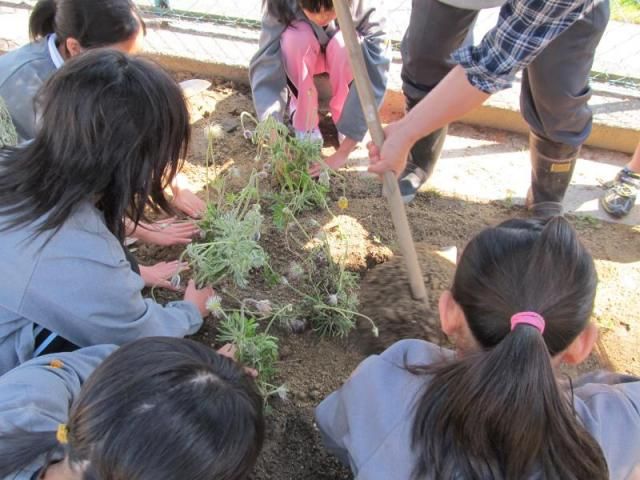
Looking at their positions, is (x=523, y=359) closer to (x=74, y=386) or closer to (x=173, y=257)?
(x=74, y=386)

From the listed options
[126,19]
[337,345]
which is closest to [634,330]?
[337,345]

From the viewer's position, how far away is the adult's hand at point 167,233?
6.85ft

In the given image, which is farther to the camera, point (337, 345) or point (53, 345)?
point (337, 345)

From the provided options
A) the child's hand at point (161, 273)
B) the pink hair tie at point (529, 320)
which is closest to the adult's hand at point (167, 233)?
the child's hand at point (161, 273)

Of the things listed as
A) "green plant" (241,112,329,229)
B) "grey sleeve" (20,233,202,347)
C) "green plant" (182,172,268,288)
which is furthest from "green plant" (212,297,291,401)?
Answer: "green plant" (241,112,329,229)

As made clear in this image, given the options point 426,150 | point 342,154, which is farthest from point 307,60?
point 426,150

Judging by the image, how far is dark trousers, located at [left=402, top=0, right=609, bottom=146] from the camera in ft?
6.43

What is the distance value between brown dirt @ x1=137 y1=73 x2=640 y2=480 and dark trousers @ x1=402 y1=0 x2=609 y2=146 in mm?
512

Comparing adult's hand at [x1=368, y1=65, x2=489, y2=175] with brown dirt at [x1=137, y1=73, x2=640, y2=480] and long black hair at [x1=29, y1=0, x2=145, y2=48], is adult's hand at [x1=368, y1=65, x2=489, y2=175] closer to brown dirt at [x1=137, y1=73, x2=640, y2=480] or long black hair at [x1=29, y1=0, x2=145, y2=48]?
brown dirt at [x1=137, y1=73, x2=640, y2=480]

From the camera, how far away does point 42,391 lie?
4.13 ft

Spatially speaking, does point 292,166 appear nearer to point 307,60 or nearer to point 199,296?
point 199,296

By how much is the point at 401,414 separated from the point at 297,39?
1.94m

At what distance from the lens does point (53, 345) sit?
4.97 ft

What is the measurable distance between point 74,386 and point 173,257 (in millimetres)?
885
